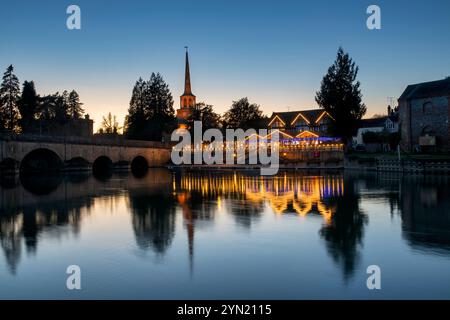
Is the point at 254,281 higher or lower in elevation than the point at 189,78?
lower

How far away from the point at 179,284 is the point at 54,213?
14.9 meters

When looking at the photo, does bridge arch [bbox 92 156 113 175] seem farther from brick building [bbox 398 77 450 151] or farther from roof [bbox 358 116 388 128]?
roof [bbox 358 116 388 128]

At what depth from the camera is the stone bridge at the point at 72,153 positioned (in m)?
59.6

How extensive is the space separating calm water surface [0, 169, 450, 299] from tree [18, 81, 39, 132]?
61598 mm

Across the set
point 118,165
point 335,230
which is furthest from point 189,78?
point 335,230

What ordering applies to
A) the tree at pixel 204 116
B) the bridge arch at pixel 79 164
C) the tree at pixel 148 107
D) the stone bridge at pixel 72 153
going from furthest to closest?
the tree at pixel 148 107, the tree at pixel 204 116, the bridge arch at pixel 79 164, the stone bridge at pixel 72 153

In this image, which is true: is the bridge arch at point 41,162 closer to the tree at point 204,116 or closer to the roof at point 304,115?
the tree at point 204,116

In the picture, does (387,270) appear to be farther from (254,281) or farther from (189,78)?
(189,78)

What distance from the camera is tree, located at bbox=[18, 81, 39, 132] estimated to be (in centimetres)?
8181

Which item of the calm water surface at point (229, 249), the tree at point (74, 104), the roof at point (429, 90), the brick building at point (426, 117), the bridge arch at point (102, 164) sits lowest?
the calm water surface at point (229, 249)

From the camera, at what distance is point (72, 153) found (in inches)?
2763

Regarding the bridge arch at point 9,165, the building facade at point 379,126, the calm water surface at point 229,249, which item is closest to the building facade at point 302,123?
the building facade at point 379,126

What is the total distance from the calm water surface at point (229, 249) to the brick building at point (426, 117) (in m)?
40.4
